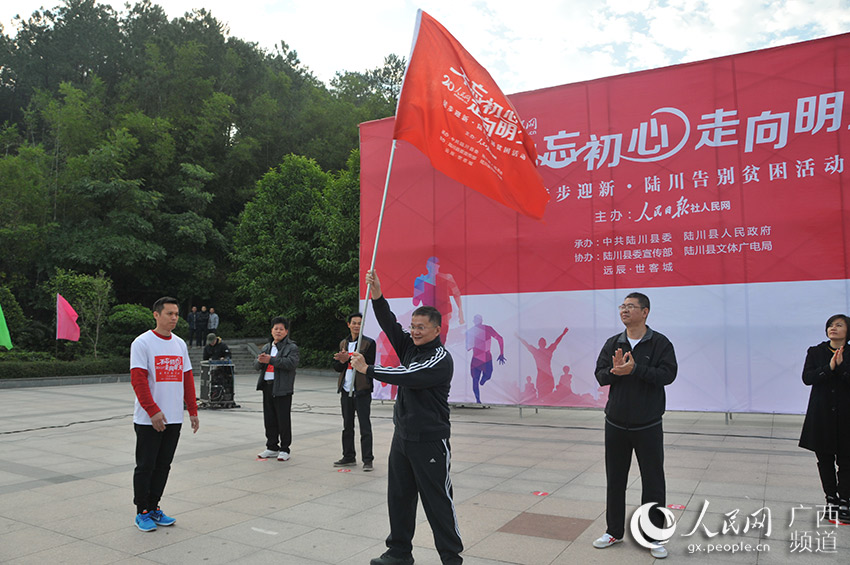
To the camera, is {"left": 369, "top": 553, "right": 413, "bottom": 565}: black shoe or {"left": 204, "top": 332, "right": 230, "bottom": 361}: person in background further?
{"left": 204, "top": 332, "right": 230, "bottom": 361}: person in background

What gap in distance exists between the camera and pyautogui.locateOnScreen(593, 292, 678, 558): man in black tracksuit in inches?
149

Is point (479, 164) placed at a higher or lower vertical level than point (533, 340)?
higher

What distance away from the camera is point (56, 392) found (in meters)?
15.4

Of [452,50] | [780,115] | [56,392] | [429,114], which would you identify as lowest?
[56,392]

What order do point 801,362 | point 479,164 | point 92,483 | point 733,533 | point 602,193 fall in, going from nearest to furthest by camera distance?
point 733,533
point 479,164
point 92,483
point 801,362
point 602,193

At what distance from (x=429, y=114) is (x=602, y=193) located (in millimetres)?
5923

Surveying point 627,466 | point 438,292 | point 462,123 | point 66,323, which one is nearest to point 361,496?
point 627,466

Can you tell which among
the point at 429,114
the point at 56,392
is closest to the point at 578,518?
Result: the point at 429,114

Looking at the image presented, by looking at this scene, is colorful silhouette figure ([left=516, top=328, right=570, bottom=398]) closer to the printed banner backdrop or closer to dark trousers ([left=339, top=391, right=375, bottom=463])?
the printed banner backdrop

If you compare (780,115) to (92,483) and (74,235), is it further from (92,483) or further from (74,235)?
(74,235)

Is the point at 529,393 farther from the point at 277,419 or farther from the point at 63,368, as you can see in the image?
the point at 63,368

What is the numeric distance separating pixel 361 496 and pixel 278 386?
1951 mm

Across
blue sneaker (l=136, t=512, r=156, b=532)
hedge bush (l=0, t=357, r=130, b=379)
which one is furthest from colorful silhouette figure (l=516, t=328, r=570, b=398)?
hedge bush (l=0, t=357, r=130, b=379)

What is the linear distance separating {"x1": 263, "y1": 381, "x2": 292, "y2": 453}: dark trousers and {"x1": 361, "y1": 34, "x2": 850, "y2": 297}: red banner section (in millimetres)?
4935
